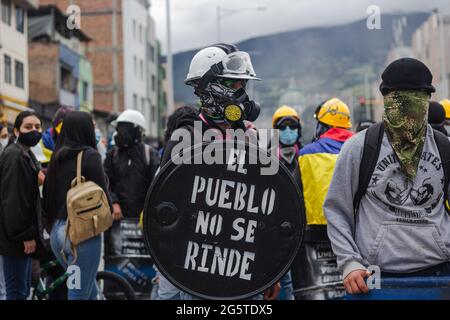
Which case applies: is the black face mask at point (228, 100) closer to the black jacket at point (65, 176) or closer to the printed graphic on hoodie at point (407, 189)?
the printed graphic on hoodie at point (407, 189)

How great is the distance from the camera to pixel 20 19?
1549 inches

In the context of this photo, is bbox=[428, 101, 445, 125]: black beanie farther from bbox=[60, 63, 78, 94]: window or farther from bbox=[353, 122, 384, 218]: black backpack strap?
bbox=[60, 63, 78, 94]: window

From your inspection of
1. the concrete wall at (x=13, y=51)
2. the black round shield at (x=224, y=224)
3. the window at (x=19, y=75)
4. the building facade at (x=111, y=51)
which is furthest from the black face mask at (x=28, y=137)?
the building facade at (x=111, y=51)

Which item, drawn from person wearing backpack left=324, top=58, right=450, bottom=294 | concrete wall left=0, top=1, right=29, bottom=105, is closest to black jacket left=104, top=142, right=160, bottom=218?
person wearing backpack left=324, top=58, right=450, bottom=294

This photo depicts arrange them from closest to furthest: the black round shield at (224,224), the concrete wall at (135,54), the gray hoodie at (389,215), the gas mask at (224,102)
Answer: the black round shield at (224,224), the gray hoodie at (389,215), the gas mask at (224,102), the concrete wall at (135,54)

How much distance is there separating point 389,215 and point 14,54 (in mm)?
35783

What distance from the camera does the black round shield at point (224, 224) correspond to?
325cm

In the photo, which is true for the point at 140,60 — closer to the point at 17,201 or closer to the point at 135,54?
the point at 135,54

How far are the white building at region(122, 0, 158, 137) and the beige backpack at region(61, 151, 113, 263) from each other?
55.6 metres

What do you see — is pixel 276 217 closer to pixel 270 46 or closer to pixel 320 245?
pixel 320 245
